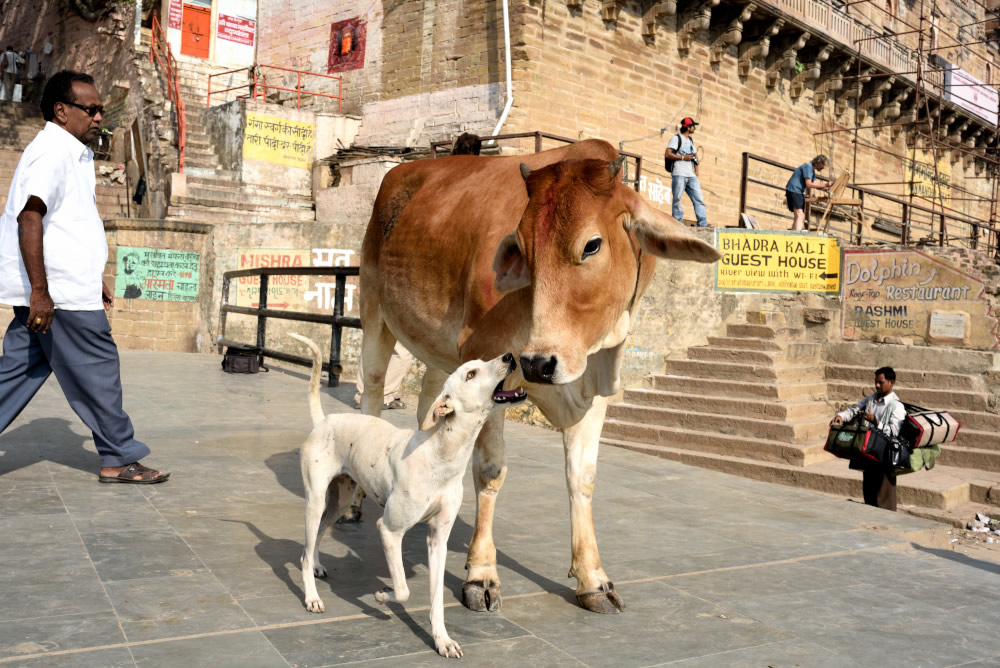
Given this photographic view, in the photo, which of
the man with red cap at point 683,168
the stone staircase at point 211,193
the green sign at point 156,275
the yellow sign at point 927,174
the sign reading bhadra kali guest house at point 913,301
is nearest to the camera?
the sign reading bhadra kali guest house at point 913,301

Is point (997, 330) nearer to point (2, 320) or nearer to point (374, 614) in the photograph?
point (374, 614)

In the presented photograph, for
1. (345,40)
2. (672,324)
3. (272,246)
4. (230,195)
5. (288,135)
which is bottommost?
(672,324)

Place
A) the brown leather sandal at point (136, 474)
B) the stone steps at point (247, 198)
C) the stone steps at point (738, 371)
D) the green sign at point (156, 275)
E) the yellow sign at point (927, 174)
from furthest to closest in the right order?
the yellow sign at point (927, 174) < the stone steps at point (247, 198) < the green sign at point (156, 275) < the stone steps at point (738, 371) < the brown leather sandal at point (136, 474)

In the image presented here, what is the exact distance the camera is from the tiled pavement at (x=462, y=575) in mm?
3145

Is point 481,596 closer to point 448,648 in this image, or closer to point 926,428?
point 448,648

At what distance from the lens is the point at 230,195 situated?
19656 millimetres

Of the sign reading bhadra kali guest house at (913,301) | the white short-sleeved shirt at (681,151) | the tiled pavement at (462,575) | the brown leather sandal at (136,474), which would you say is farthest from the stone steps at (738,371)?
the brown leather sandal at (136,474)

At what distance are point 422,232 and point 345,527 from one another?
1.58 meters

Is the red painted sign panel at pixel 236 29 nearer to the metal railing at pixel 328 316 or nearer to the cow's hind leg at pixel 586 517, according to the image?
the metal railing at pixel 328 316

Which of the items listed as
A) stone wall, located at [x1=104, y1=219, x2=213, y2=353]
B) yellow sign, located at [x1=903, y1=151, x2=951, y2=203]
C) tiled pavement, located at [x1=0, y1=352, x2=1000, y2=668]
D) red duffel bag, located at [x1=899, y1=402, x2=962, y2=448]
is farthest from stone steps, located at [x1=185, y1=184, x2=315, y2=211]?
yellow sign, located at [x1=903, y1=151, x2=951, y2=203]

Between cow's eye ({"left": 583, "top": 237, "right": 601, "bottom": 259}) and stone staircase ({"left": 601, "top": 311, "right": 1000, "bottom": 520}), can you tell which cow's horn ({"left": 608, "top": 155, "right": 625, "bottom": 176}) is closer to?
cow's eye ({"left": 583, "top": 237, "right": 601, "bottom": 259})

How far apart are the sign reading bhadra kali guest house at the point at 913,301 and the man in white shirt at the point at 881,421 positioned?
4344 mm

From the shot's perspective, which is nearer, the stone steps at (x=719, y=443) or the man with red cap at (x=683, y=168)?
the stone steps at (x=719, y=443)

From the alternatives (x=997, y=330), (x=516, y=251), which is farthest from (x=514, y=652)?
(x=997, y=330)
